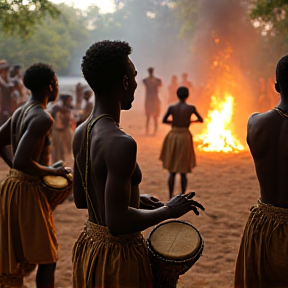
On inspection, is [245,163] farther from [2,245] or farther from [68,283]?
[2,245]

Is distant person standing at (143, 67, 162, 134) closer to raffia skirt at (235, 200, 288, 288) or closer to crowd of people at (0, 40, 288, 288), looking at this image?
crowd of people at (0, 40, 288, 288)

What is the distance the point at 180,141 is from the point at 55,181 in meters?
3.28

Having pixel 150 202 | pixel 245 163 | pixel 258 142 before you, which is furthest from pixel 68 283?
pixel 245 163

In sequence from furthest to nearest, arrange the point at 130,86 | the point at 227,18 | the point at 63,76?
the point at 63,76
the point at 227,18
the point at 130,86

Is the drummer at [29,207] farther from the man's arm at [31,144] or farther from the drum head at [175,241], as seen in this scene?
the drum head at [175,241]

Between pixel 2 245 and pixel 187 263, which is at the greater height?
pixel 187 263

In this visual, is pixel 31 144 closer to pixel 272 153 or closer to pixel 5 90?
pixel 272 153

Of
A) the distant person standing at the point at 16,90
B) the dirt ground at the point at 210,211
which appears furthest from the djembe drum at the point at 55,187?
the distant person standing at the point at 16,90

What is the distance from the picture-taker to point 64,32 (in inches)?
746

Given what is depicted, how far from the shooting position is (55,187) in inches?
124

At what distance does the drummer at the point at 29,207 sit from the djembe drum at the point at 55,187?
43mm

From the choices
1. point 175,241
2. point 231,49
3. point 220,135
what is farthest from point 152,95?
point 175,241

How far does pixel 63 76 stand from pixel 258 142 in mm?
20562

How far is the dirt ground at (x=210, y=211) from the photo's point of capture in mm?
3832
